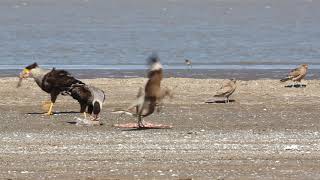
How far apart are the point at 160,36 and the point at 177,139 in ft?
88.4

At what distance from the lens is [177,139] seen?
555 inches

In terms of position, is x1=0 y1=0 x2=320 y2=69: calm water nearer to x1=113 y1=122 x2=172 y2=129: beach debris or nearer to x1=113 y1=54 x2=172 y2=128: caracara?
x1=113 y1=122 x2=172 y2=129: beach debris

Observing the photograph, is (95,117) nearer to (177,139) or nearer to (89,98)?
(89,98)

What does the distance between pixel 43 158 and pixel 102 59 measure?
→ 18.9 m

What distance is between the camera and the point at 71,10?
2645 inches

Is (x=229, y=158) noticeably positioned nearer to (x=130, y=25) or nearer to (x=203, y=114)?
(x=203, y=114)

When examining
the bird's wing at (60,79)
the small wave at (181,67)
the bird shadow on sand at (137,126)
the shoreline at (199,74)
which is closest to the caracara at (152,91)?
the bird shadow on sand at (137,126)

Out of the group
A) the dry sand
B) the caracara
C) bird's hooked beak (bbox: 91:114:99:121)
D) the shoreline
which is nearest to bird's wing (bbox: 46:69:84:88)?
the dry sand

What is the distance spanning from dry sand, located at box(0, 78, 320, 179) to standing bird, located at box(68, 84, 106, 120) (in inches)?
12.9

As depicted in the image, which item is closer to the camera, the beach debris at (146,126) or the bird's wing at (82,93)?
the beach debris at (146,126)

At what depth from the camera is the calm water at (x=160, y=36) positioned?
101 ft

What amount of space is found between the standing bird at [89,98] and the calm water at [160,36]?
11990 mm

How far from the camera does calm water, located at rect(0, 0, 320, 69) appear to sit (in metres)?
30.8

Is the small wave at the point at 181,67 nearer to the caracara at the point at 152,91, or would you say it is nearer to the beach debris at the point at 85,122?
the beach debris at the point at 85,122
